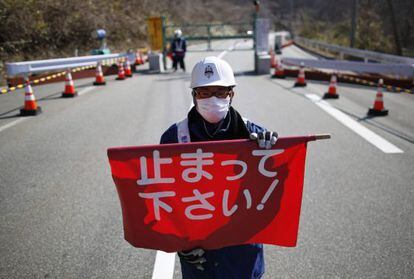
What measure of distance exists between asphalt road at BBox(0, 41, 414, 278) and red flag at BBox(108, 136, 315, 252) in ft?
3.23

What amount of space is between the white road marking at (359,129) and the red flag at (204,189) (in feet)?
15.9

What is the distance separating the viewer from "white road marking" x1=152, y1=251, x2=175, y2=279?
11.0ft

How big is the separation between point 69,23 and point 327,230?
2785 cm

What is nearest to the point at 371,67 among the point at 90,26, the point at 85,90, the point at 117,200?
the point at 85,90

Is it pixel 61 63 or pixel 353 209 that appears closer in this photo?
pixel 353 209

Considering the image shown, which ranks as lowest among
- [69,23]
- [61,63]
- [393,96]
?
[393,96]

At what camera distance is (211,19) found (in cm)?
8856

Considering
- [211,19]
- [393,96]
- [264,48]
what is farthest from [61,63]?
[211,19]

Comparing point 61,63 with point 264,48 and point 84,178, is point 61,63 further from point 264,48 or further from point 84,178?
point 84,178

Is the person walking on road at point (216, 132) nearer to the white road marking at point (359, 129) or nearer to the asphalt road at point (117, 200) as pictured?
the asphalt road at point (117, 200)

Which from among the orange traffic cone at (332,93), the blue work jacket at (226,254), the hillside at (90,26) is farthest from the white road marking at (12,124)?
the hillside at (90,26)

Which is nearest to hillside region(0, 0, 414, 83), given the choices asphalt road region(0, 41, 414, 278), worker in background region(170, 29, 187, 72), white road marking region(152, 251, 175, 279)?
worker in background region(170, 29, 187, 72)

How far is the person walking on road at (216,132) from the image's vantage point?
248 centimetres

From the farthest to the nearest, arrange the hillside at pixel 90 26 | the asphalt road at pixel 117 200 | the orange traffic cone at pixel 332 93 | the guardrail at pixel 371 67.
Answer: the hillside at pixel 90 26, the guardrail at pixel 371 67, the orange traffic cone at pixel 332 93, the asphalt road at pixel 117 200
